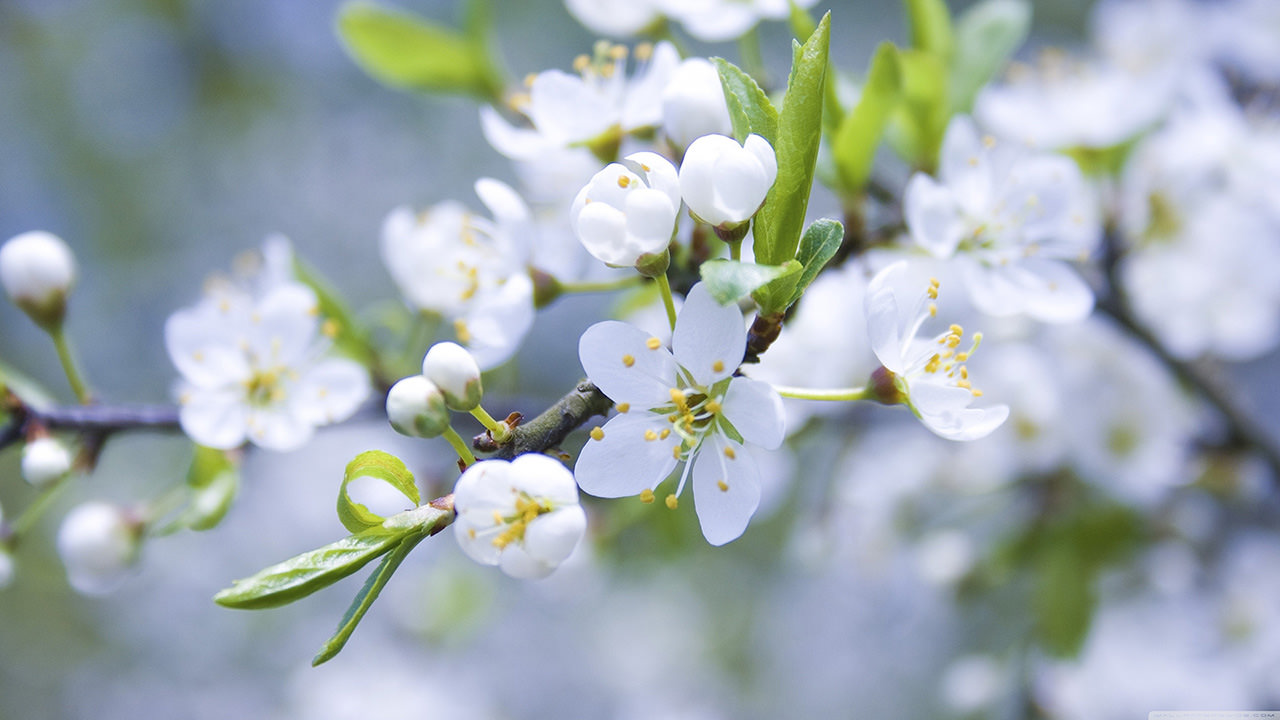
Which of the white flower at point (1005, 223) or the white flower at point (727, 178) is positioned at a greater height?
the white flower at point (727, 178)

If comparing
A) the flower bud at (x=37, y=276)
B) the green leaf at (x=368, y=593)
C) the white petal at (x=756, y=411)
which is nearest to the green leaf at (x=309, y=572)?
the green leaf at (x=368, y=593)

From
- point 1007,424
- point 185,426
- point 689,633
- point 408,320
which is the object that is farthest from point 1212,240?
point 689,633

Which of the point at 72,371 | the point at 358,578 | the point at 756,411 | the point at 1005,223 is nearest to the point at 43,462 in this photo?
the point at 72,371

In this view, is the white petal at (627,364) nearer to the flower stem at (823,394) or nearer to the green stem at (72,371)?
the flower stem at (823,394)

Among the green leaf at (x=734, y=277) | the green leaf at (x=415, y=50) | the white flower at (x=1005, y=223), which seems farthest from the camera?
the green leaf at (x=415, y=50)

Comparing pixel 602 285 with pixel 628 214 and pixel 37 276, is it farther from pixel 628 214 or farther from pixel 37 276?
pixel 37 276

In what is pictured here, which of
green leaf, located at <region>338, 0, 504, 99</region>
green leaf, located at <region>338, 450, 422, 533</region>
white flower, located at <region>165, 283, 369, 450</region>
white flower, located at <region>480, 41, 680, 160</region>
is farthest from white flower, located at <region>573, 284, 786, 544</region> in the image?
green leaf, located at <region>338, 0, 504, 99</region>
